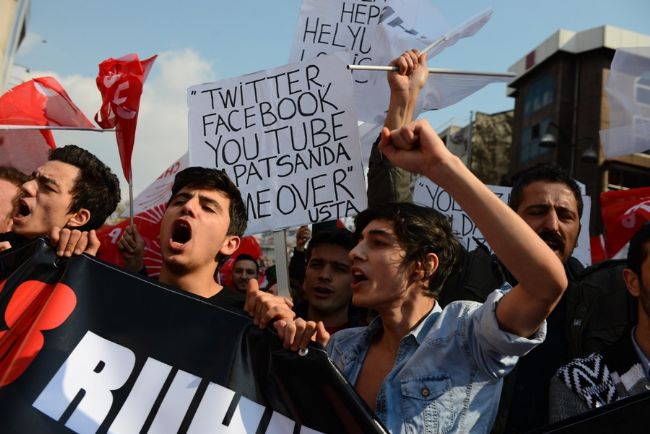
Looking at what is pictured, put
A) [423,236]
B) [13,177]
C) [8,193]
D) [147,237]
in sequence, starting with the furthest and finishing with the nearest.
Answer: [147,237] < [13,177] < [8,193] < [423,236]

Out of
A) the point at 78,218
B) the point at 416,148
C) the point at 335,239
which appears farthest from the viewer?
the point at 335,239

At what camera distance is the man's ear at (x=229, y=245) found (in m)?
2.94

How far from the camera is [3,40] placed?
16.4 metres

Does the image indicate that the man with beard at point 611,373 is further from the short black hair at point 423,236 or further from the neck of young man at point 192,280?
the neck of young man at point 192,280

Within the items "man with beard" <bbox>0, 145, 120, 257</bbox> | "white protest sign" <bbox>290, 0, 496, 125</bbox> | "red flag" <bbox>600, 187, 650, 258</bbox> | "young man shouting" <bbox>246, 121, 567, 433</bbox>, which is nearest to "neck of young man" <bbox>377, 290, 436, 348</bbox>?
"young man shouting" <bbox>246, 121, 567, 433</bbox>

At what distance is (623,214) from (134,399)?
367 cm

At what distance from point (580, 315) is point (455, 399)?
0.94 meters

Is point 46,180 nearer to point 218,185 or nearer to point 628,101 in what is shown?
point 218,185

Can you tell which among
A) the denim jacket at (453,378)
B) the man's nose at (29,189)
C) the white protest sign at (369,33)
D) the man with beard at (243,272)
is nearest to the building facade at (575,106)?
the man with beard at (243,272)

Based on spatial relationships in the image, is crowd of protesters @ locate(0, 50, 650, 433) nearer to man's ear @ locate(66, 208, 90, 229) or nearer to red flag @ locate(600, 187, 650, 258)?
man's ear @ locate(66, 208, 90, 229)

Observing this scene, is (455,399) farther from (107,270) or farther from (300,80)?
(300,80)

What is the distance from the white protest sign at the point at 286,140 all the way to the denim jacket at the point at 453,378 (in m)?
1.65

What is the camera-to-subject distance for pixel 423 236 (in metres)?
2.53

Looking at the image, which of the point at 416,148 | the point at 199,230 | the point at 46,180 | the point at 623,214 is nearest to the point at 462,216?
the point at 623,214
